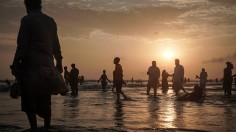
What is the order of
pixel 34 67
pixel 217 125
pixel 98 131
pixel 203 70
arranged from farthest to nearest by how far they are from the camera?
pixel 203 70 → pixel 217 125 → pixel 98 131 → pixel 34 67

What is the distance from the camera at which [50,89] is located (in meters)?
5.47

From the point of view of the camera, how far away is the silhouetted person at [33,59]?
5332 mm

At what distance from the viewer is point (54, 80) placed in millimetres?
5477

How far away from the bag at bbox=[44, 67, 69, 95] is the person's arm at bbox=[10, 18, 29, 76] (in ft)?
1.32

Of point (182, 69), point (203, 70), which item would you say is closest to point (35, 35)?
point (182, 69)

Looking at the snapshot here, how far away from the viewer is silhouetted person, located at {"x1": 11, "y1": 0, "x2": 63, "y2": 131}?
5.33 meters

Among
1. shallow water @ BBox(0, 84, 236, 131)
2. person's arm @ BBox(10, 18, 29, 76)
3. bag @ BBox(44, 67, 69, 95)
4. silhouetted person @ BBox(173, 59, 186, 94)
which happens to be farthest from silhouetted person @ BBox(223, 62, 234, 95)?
person's arm @ BBox(10, 18, 29, 76)

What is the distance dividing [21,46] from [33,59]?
0.26 meters

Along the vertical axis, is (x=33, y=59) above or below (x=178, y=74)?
above

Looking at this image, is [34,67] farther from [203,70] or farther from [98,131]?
[203,70]

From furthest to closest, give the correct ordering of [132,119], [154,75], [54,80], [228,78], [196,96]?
[228,78]
[154,75]
[196,96]
[132,119]
[54,80]

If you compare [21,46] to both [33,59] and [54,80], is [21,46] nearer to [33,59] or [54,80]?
[33,59]

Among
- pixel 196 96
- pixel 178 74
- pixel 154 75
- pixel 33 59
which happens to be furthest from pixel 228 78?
pixel 33 59

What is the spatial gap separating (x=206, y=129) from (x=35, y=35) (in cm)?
374
